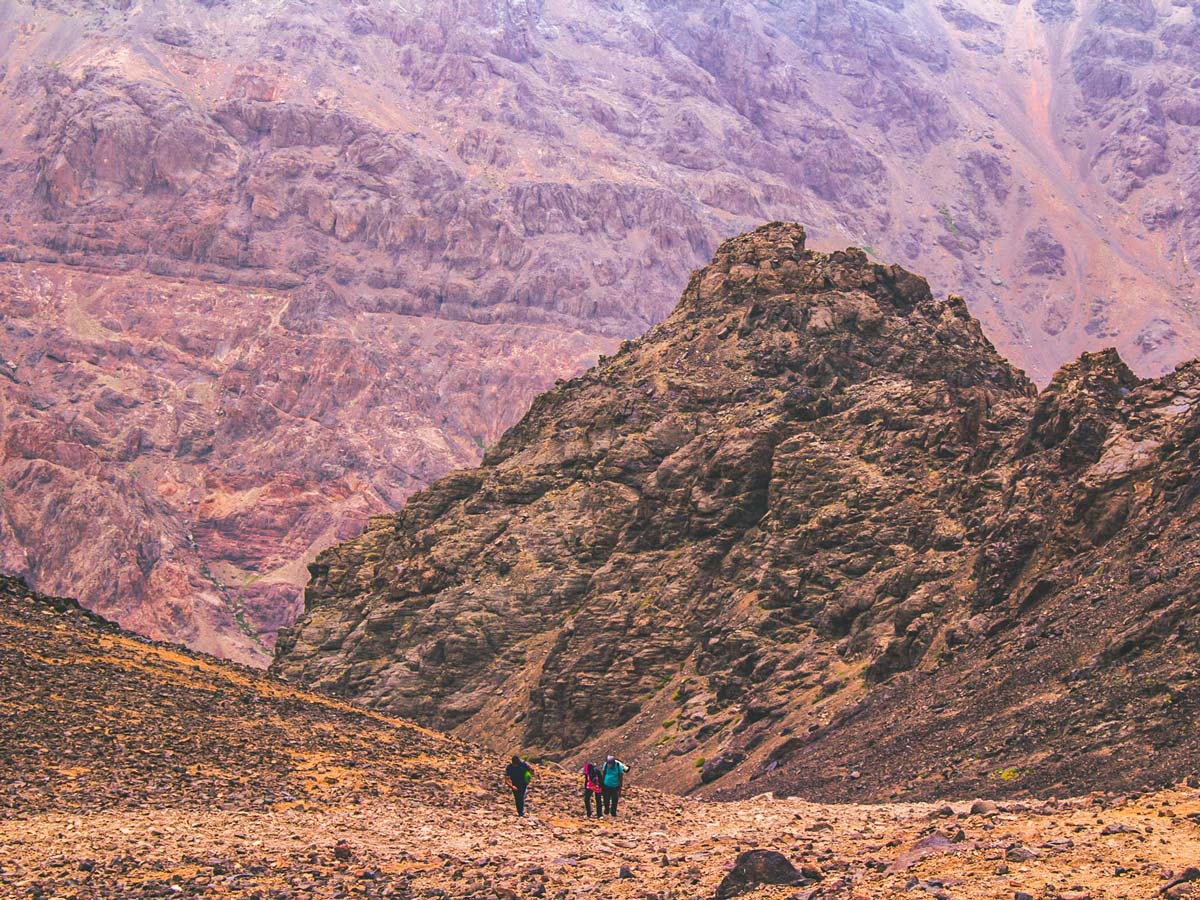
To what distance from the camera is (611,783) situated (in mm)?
37656

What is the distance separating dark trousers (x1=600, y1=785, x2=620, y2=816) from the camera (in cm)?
3778

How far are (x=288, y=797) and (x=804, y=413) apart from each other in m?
43.3

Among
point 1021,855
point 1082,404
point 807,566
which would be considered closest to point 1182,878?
point 1021,855

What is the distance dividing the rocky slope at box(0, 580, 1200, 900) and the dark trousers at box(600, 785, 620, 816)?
19.3 inches

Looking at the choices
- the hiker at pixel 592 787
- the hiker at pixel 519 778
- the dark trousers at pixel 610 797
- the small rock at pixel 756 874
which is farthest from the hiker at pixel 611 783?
the small rock at pixel 756 874

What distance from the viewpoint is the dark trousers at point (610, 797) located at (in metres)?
37.8

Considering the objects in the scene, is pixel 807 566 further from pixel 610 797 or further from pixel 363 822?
pixel 363 822

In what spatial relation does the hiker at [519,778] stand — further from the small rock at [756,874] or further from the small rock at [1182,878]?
the small rock at [1182,878]

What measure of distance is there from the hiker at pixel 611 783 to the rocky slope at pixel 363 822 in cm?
57

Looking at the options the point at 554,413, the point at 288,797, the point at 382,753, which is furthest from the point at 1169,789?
the point at 554,413

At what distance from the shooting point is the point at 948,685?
49031 mm

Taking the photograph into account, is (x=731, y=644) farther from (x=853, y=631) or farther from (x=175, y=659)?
(x=175, y=659)

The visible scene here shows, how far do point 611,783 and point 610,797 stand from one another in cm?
49

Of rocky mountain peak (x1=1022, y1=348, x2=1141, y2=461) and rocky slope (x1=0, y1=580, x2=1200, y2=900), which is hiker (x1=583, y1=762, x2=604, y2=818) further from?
rocky mountain peak (x1=1022, y1=348, x2=1141, y2=461)
